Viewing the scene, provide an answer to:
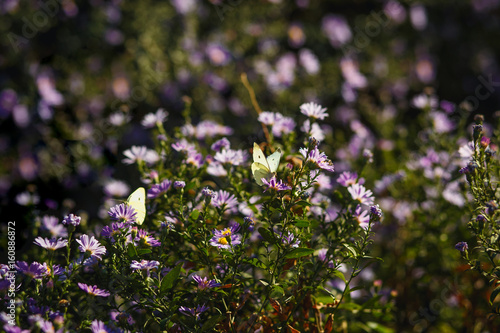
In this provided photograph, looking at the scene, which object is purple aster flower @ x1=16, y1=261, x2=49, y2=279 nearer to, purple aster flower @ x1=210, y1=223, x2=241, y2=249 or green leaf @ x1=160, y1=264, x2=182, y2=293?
green leaf @ x1=160, y1=264, x2=182, y2=293

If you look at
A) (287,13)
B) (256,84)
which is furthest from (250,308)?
(287,13)

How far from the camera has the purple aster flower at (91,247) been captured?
106 cm

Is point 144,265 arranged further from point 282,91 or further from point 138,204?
point 282,91

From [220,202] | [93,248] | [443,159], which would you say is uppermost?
[443,159]

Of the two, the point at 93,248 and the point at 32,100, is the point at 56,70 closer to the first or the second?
the point at 32,100

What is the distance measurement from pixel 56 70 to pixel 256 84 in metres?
1.37

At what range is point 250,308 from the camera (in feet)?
4.17

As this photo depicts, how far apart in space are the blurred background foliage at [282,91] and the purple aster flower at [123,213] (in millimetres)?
486

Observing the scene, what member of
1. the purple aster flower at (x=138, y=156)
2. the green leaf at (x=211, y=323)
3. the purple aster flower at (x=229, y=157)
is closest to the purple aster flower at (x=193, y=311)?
the green leaf at (x=211, y=323)

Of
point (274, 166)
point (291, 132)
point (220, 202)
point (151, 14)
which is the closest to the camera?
point (274, 166)

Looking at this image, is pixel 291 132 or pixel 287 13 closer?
pixel 291 132

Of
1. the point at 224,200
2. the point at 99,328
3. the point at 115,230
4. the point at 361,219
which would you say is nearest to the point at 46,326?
the point at 99,328

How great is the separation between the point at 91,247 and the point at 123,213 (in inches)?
4.2

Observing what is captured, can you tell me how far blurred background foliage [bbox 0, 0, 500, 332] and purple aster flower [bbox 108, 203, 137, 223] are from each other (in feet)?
1.59
